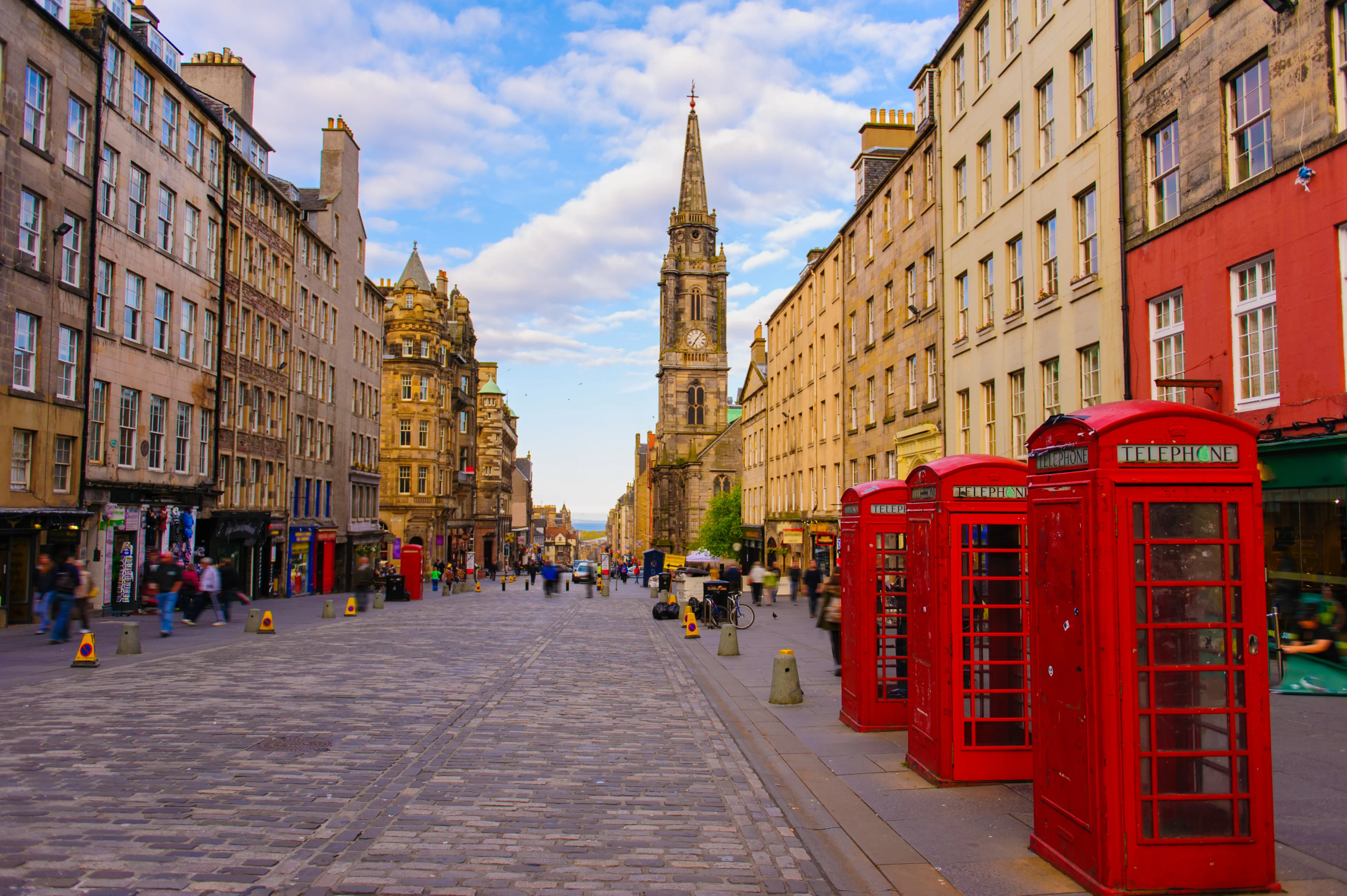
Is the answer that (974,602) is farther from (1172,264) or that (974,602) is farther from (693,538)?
Answer: (693,538)

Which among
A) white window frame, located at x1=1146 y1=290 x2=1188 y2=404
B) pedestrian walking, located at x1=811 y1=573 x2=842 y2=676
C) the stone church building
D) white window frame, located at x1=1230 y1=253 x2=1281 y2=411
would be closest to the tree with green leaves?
the stone church building

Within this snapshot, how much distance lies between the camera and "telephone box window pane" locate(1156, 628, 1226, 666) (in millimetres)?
5707

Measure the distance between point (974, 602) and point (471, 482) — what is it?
7465 centimetres

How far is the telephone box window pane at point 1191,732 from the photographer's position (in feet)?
18.5

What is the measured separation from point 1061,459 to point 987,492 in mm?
2347

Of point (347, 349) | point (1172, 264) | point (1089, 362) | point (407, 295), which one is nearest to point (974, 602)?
point (1172, 264)

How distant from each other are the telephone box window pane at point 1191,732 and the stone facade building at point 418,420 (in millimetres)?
61336

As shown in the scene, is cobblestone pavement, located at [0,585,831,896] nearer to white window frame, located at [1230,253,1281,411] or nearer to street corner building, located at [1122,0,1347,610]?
street corner building, located at [1122,0,1347,610]

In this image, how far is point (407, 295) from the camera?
228 ft

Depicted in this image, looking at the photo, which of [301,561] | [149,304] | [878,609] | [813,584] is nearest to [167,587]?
[149,304]

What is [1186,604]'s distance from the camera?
575 cm

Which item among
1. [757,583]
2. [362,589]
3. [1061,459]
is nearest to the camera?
[1061,459]

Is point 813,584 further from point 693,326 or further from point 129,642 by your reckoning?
point 693,326

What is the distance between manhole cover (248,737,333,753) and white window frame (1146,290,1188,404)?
14257 mm
